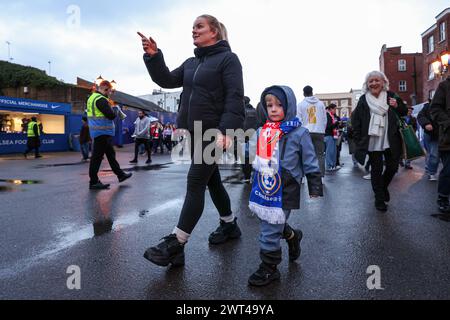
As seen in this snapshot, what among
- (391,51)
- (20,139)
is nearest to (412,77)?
(391,51)

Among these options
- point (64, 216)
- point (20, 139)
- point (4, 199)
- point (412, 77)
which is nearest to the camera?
point (64, 216)

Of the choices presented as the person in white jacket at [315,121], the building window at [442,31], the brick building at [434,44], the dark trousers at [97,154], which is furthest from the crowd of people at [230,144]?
the building window at [442,31]

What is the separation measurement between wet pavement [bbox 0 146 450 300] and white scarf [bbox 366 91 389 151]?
33.2 inches

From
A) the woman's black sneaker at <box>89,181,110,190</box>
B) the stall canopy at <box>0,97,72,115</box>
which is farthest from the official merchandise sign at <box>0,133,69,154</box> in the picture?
the woman's black sneaker at <box>89,181,110,190</box>

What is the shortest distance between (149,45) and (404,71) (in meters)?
55.3

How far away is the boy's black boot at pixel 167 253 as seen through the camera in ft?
8.18

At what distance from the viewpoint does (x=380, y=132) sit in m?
4.54

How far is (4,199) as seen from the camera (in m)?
5.36

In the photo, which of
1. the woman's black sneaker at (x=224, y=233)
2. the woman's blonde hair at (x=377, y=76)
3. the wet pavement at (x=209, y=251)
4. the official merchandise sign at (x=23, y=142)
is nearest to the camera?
the wet pavement at (x=209, y=251)

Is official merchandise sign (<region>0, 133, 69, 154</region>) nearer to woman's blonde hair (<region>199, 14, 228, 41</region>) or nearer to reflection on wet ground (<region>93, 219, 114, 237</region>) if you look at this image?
reflection on wet ground (<region>93, 219, 114, 237</region>)

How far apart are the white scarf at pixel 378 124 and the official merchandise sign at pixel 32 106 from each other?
65.5 feet

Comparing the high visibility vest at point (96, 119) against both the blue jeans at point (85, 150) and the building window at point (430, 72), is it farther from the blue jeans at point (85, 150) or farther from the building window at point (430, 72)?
the building window at point (430, 72)

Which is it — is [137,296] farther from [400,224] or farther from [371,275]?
[400,224]

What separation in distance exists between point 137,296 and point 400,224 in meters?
2.96
